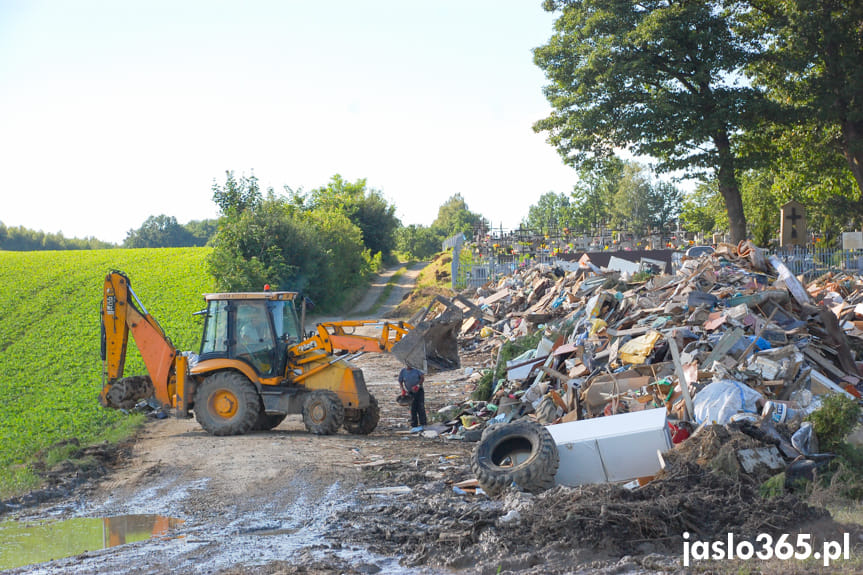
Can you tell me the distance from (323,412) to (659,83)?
22.5m

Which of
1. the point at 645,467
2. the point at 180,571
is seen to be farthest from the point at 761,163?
the point at 180,571

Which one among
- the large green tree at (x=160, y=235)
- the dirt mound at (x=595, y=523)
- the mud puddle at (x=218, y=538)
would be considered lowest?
the mud puddle at (x=218, y=538)

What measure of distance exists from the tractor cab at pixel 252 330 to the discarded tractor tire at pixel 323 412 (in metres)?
0.77

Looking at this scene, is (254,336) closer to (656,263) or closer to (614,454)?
(614,454)

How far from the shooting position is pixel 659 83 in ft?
96.7

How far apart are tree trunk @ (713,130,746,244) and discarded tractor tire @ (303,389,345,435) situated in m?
21.3

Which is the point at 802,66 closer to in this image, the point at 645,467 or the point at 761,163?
the point at 761,163

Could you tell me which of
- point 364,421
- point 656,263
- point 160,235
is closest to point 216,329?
point 364,421

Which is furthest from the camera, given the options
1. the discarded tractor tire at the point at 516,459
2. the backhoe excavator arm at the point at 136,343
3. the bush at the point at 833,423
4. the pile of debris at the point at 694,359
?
the backhoe excavator arm at the point at 136,343

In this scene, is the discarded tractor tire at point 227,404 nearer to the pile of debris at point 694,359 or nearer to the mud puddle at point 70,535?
the pile of debris at point 694,359

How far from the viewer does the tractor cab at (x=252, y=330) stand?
41.0ft

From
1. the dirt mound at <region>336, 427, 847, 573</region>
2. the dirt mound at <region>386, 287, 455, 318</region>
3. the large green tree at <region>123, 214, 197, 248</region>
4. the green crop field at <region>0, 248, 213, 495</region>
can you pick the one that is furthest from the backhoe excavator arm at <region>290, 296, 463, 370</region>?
the large green tree at <region>123, 214, 197, 248</region>

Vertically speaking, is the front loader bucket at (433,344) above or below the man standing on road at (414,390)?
above

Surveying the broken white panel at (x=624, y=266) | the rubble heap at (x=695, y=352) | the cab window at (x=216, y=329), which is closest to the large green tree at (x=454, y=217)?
the broken white panel at (x=624, y=266)
